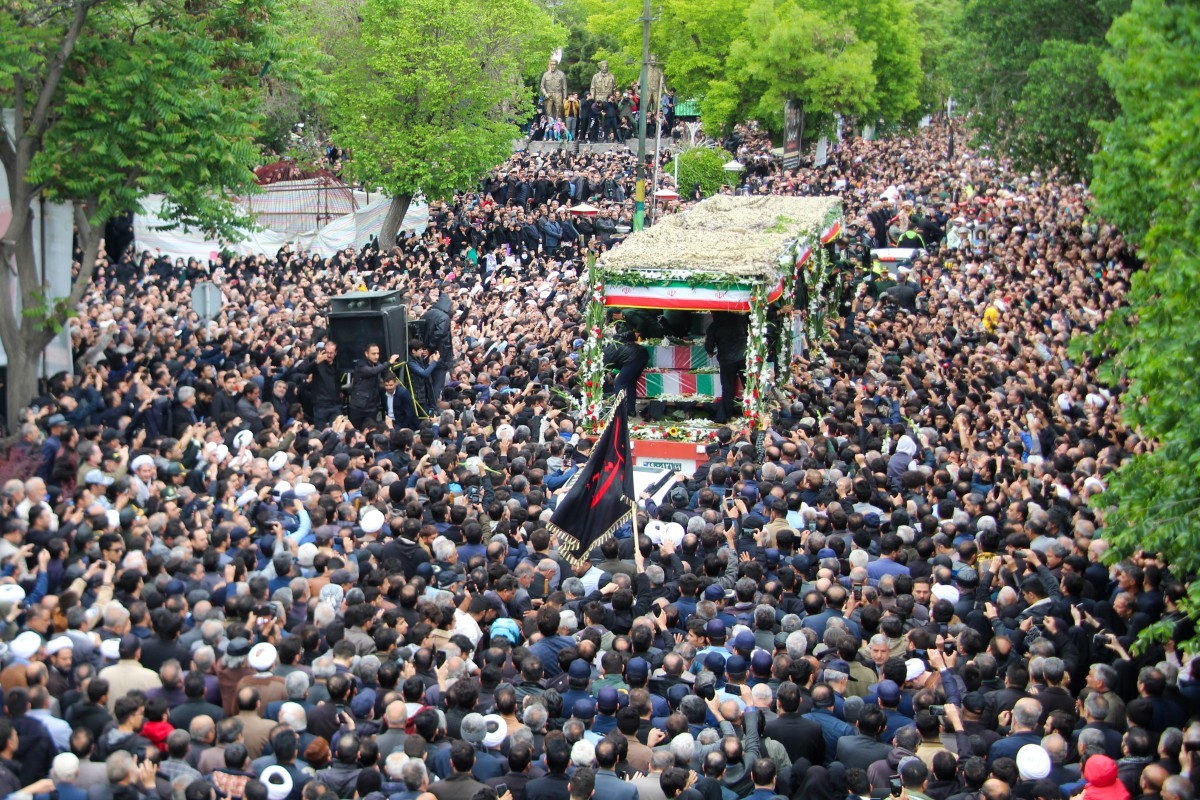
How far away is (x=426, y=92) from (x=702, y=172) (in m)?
7.20

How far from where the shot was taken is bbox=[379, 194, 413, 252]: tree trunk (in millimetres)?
36000

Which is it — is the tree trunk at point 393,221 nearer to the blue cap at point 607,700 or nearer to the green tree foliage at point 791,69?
the green tree foliage at point 791,69

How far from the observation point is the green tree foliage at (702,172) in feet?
123

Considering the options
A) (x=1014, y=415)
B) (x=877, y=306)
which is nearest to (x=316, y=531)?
(x=1014, y=415)

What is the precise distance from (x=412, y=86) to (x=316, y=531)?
24.9 m

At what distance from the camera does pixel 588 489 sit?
12078 mm

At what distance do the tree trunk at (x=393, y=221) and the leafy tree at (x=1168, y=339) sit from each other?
1046 inches

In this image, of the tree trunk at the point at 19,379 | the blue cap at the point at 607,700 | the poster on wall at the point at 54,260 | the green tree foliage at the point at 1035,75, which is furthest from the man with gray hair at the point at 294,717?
the green tree foliage at the point at 1035,75

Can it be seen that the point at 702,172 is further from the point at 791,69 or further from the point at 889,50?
the point at 889,50

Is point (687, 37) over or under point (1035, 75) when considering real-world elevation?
over

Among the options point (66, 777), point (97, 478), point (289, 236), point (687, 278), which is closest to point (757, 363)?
point (687, 278)

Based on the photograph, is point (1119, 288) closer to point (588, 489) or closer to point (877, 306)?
point (877, 306)

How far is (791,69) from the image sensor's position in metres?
43.4

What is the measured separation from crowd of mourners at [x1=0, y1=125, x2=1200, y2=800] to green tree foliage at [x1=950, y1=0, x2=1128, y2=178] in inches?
236
